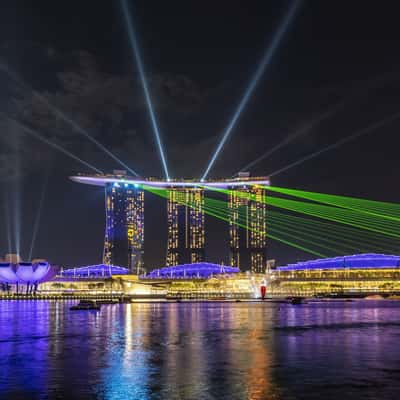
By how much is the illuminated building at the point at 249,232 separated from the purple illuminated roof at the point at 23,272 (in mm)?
68877

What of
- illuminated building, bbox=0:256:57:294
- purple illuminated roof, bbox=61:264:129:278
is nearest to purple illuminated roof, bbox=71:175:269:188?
purple illuminated roof, bbox=61:264:129:278

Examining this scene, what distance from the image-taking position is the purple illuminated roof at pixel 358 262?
11200cm

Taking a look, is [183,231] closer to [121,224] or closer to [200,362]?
[121,224]

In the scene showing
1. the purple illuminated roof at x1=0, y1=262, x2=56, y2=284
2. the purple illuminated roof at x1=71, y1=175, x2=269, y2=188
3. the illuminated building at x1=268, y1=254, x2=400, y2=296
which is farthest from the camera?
the purple illuminated roof at x1=71, y1=175, x2=269, y2=188

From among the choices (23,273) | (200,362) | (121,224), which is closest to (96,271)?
(121,224)

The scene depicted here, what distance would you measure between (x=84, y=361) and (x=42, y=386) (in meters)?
3.91

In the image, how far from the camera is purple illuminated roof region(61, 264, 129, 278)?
131 meters

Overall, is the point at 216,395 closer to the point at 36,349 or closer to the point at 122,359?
the point at 122,359

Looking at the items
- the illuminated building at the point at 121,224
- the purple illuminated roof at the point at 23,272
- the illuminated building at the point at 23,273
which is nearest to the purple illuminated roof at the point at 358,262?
the illuminated building at the point at 121,224

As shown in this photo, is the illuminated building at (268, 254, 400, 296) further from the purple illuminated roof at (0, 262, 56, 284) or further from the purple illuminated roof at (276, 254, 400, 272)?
the purple illuminated roof at (0, 262, 56, 284)

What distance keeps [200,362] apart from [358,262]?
101 metres

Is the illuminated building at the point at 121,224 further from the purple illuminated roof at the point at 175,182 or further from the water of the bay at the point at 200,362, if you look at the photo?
the water of the bay at the point at 200,362

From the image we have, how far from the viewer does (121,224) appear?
14925cm

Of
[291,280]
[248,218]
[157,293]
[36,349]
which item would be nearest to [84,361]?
[36,349]
